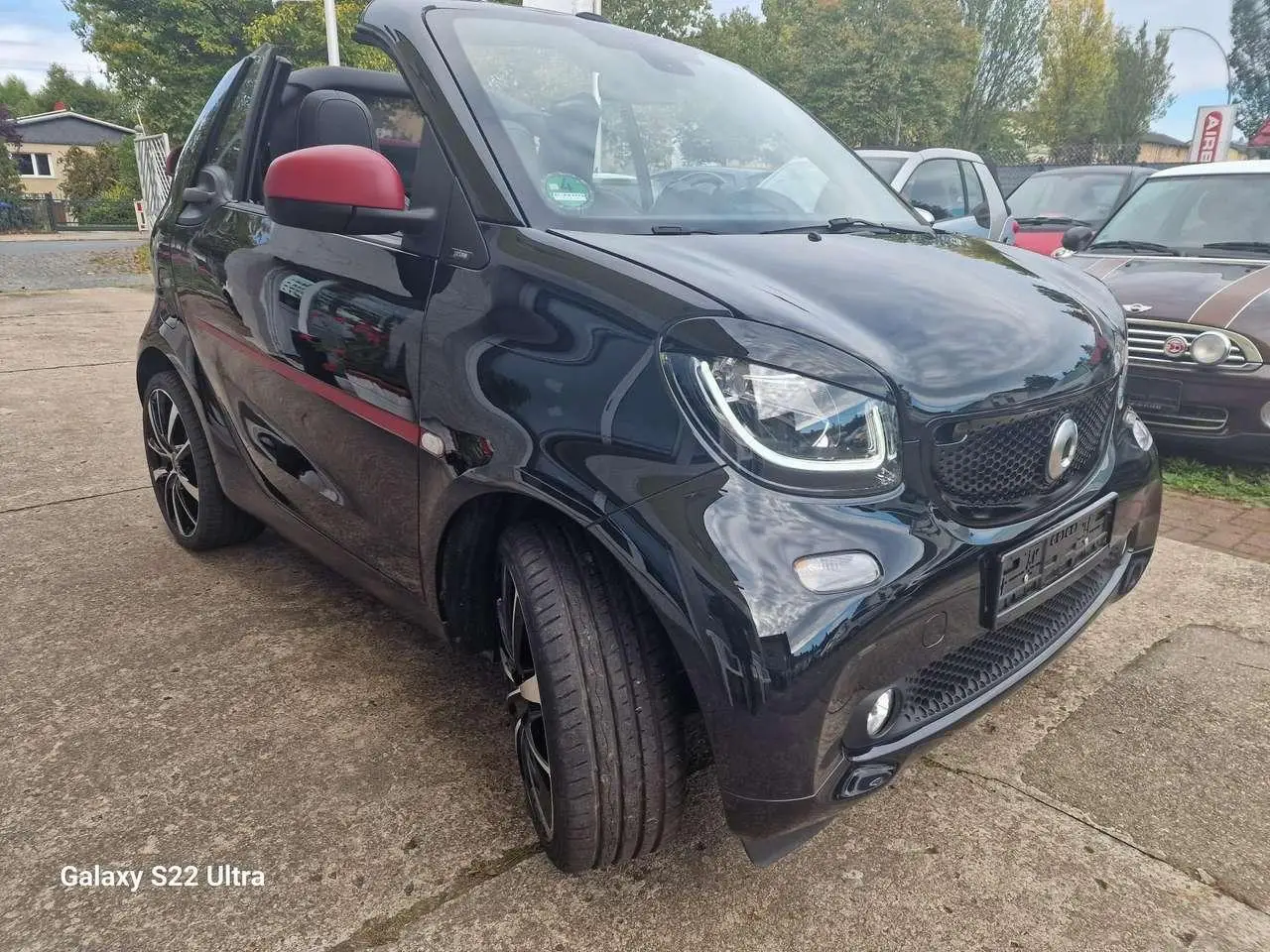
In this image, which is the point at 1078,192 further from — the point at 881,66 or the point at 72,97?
the point at 72,97

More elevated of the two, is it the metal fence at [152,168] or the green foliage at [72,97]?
the green foliage at [72,97]

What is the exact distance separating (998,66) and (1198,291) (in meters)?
46.2

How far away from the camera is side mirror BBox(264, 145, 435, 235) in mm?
1883

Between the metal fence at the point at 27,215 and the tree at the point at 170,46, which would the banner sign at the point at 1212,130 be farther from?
the metal fence at the point at 27,215

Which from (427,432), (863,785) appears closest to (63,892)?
(427,432)

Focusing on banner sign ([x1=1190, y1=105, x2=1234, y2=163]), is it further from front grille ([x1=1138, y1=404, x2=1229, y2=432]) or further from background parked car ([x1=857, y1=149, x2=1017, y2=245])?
front grille ([x1=1138, y1=404, x2=1229, y2=432])

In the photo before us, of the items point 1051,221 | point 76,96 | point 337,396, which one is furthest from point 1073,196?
point 76,96

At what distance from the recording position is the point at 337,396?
2.18 m

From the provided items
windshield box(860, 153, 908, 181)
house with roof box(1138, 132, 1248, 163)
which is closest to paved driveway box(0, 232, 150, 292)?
windshield box(860, 153, 908, 181)

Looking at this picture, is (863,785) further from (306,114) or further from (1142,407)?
(1142,407)

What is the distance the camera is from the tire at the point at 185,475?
3.13m

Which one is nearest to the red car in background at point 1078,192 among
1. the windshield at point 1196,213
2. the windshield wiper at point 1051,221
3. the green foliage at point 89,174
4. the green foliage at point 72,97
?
the windshield wiper at point 1051,221

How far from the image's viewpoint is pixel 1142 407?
461 centimetres

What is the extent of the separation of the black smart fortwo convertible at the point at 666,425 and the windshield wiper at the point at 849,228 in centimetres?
2
